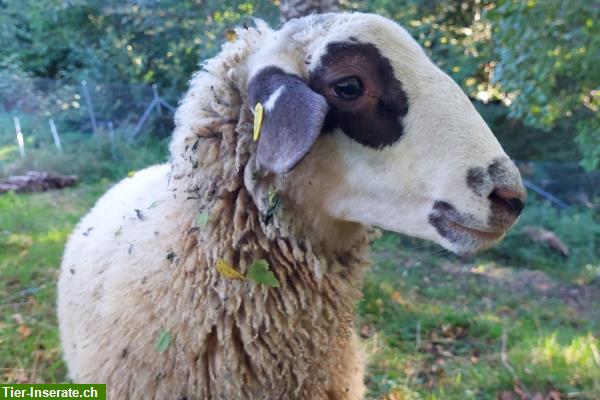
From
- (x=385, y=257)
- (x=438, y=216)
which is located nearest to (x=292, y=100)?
(x=438, y=216)

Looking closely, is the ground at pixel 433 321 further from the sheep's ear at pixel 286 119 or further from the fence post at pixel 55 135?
the fence post at pixel 55 135

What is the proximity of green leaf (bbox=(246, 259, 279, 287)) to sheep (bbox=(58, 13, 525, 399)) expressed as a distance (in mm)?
11

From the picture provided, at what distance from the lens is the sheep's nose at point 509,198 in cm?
163

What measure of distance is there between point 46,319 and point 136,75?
10.8 meters

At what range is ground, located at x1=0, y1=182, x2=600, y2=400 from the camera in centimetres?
341

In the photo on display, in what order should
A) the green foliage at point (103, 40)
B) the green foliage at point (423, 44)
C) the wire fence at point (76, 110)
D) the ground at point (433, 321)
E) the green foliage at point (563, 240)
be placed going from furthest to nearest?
the wire fence at point (76, 110)
the green foliage at point (103, 40)
the green foliage at point (563, 240)
the green foliage at point (423, 44)
the ground at point (433, 321)

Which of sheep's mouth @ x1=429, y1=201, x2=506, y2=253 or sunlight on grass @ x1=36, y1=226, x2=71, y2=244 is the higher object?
sheep's mouth @ x1=429, y1=201, x2=506, y2=253

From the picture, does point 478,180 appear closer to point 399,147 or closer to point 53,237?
point 399,147

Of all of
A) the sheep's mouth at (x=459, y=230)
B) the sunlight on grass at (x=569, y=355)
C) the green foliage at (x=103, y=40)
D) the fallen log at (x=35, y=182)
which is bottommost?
the fallen log at (x=35, y=182)

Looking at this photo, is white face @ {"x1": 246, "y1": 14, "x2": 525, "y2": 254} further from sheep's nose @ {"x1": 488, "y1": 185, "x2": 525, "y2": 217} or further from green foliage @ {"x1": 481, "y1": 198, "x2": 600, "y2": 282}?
green foliage @ {"x1": 481, "y1": 198, "x2": 600, "y2": 282}

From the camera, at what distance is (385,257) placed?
7.54 m

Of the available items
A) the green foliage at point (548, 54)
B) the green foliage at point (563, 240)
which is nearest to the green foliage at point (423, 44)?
the green foliage at point (548, 54)

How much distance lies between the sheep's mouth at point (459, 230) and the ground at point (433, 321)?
50cm

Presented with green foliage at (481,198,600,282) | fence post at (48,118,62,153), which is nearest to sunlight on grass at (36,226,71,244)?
fence post at (48,118,62,153)
